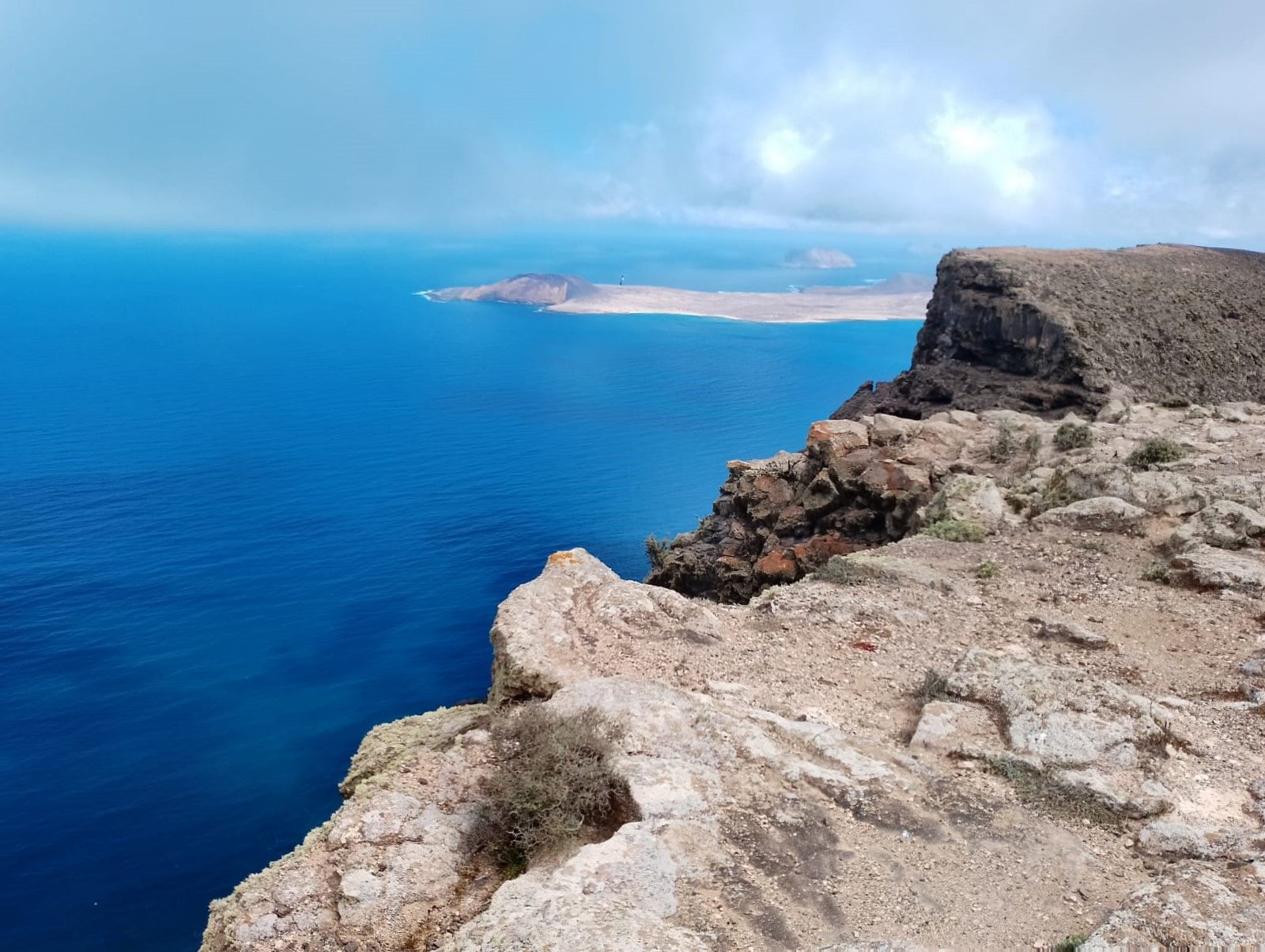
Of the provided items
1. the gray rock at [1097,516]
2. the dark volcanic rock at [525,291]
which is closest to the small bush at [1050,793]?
the gray rock at [1097,516]

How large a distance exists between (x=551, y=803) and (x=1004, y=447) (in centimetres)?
1454

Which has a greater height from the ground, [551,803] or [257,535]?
[551,803]

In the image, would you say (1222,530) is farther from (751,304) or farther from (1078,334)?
(751,304)

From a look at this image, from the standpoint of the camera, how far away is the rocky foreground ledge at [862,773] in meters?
4.72

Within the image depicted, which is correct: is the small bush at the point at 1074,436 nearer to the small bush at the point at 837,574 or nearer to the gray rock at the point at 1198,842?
the small bush at the point at 837,574

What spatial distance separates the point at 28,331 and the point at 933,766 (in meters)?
79.4

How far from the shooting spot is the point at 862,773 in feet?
19.9

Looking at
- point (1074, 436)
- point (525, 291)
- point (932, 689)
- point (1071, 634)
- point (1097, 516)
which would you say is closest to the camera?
point (932, 689)

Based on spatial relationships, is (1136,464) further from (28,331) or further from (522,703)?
(28,331)

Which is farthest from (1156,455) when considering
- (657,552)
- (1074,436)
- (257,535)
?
(257,535)

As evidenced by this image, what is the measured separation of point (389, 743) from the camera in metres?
7.70

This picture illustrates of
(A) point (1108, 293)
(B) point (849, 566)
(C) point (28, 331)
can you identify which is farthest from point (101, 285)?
(B) point (849, 566)

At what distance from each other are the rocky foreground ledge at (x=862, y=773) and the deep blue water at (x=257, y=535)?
32.8 feet

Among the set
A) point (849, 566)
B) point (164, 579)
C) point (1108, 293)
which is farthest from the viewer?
point (1108, 293)
